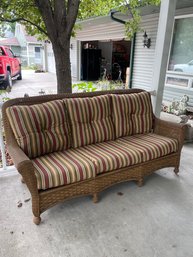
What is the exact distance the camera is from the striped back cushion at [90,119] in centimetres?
235

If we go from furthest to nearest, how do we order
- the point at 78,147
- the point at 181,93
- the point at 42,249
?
1. the point at 181,93
2. the point at 78,147
3. the point at 42,249

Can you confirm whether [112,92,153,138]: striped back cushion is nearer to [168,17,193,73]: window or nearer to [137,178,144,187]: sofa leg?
[137,178,144,187]: sofa leg

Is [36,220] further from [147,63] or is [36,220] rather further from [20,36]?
[20,36]

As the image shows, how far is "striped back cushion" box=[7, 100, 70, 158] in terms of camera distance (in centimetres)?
199

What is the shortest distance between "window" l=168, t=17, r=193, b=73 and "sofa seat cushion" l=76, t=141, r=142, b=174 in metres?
3.81

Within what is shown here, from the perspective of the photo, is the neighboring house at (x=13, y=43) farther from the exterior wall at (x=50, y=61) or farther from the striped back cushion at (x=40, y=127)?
the striped back cushion at (x=40, y=127)

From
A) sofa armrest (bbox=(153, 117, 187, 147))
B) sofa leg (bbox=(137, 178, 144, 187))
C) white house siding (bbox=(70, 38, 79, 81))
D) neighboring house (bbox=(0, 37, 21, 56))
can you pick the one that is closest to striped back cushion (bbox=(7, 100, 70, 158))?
sofa leg (bbox=(137, 178, 144, 187))

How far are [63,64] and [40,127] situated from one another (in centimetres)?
134

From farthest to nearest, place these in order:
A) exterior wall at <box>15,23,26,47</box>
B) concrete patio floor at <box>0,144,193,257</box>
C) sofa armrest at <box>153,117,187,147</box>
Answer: exterior wall at <box>15,23,26,47</box> < sofa armrest at <box>153,117,187,147</box> < concrete patio floor at <box>0,144,193,257</box>

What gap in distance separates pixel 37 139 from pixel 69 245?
986 millimetres

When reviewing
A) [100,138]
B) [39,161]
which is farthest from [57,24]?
[39,161]

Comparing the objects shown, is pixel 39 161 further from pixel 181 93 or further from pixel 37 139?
pixel 181 93

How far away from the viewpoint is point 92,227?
1.82 meters

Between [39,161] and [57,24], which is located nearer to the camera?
[39,161]
